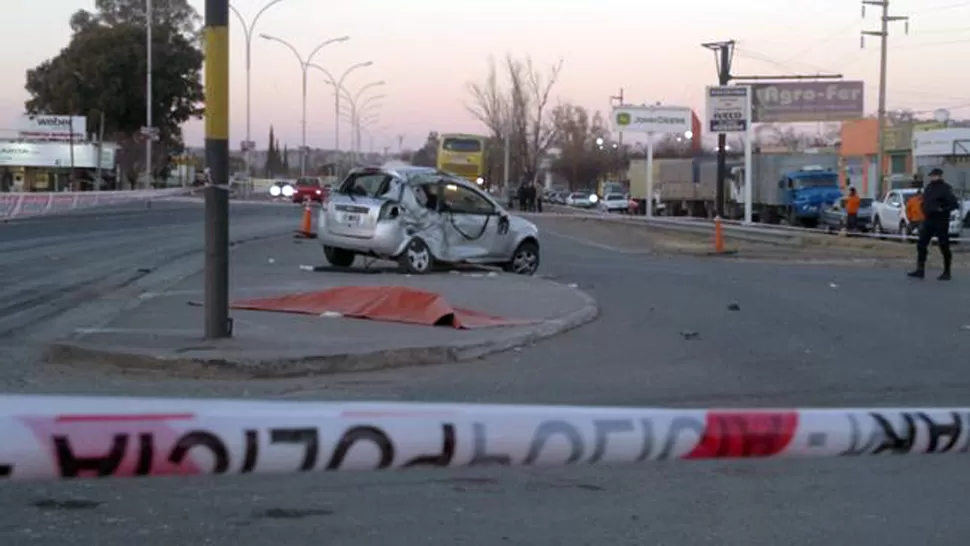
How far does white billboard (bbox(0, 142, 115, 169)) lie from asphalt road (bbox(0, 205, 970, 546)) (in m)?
72.7

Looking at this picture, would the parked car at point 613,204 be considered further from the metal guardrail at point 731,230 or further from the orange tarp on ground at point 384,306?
the orange tarp on ground at point 384,306

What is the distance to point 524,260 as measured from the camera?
20812mm

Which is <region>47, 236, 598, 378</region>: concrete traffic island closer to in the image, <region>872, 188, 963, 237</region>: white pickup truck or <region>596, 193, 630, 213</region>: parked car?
<region>872, 188, 963, 237</region>: white pickup truck

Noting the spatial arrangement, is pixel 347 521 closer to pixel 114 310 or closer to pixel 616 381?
pixel 616 381

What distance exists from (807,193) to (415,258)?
112 ft

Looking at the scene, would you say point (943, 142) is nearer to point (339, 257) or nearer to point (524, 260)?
point (524, 260)

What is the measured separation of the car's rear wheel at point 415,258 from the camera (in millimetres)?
19047

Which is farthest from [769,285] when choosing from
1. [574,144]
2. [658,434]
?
[574,144]

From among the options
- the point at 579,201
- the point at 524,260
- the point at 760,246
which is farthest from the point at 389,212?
the point at 579,201

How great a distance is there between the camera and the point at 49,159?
86.6 meters

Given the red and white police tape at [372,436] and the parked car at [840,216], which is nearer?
the red and white police tape at [372,436]

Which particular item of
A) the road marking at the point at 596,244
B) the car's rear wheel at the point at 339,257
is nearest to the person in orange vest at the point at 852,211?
the road marking at the point at 596,244

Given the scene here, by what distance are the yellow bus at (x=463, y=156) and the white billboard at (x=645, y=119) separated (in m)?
13.5

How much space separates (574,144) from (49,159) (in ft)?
168
